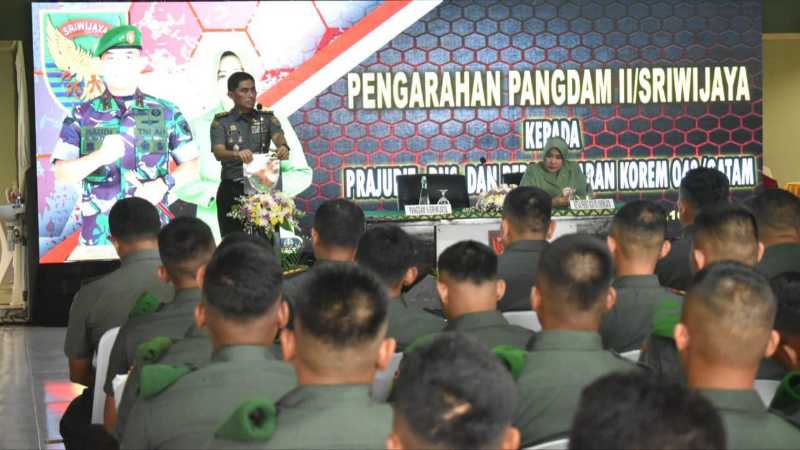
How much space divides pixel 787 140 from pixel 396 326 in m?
14.4

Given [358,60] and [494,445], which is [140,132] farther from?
[494,445]

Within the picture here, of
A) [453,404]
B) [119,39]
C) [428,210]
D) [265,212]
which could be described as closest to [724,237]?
[453,404]

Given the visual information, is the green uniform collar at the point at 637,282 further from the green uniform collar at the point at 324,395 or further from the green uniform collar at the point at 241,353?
the green uniform collar at the point at 324,395

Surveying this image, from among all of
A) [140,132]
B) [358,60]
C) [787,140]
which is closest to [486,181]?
[358,60]

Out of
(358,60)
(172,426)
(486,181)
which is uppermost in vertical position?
(358,60)

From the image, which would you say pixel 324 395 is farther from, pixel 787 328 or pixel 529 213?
pixel 529 213

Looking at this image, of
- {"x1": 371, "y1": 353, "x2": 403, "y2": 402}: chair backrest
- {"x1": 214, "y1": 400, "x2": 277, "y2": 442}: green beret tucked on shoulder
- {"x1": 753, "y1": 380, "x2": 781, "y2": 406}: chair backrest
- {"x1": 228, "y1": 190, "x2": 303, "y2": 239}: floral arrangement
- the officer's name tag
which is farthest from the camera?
the officer's name tag

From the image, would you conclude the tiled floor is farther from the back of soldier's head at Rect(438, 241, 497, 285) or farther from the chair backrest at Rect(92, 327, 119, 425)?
the back of soldier's head at Rect(438, 241, 497, 285)

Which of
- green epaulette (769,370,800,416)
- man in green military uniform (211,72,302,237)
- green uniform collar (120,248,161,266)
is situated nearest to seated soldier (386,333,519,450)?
green epaulette (769,370,800,416)

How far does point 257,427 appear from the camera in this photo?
2.08 metres

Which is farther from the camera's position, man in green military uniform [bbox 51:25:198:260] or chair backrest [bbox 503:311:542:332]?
man in green military uniform [bbox 51:25:198:260]

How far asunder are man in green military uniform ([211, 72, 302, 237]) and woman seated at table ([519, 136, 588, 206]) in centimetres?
221

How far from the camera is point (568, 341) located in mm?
2902

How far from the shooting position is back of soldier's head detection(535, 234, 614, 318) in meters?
3.02
